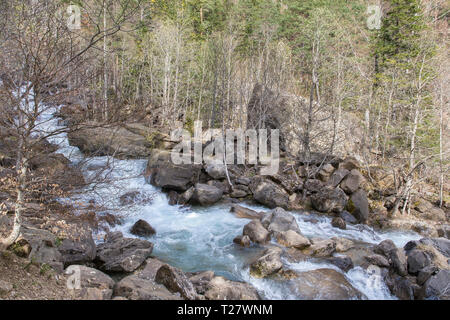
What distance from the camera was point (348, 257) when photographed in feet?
28.6

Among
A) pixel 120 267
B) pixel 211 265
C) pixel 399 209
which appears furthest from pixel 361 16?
pixel 120 267

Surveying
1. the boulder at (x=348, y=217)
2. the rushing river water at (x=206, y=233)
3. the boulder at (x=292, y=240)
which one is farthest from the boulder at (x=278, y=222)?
the boulder at (x=348, y=217)

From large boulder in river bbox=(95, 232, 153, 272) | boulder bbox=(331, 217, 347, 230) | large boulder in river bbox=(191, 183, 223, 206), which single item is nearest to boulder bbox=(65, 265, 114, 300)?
large boulder in river bbox=(95, 232, 153, 272)

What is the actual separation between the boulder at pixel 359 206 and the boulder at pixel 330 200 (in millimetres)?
320

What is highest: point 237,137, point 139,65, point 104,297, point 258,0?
point 258,0

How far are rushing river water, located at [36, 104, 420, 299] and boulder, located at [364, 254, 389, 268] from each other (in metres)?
0.65

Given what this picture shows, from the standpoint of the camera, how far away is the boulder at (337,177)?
14.3 m

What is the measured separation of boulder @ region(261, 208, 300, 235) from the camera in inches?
411

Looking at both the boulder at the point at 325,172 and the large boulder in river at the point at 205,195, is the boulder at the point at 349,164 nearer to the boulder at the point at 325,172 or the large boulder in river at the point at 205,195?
the boulder at the point at 325,172

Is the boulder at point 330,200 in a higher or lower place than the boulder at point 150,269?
higher

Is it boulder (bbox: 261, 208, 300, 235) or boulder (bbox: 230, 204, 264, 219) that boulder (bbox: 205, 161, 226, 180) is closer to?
boulder (bbox: 230, 204, 264, 219)
